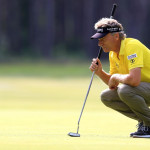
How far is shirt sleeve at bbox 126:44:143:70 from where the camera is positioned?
7.61m

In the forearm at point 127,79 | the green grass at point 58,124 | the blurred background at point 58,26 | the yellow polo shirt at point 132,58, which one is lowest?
the blurred background at point 58,26

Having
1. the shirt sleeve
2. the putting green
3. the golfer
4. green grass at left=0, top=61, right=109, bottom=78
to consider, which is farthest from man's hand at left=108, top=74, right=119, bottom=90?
green grass at left=0, top=61, right=109, bottom=78

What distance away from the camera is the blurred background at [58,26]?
47969 mm

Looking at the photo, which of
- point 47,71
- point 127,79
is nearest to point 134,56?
point 127,79

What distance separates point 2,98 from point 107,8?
38768 mm

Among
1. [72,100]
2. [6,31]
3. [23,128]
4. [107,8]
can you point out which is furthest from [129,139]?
[6,31]

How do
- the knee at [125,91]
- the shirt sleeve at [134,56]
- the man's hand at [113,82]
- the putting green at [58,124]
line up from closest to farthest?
the putting green at [58,124] < the shirt sleeve at [134,56] < the knee at [125,91] < the man's hand at [113,82]

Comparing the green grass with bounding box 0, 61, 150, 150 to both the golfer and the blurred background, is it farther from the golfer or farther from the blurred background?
the blurred background

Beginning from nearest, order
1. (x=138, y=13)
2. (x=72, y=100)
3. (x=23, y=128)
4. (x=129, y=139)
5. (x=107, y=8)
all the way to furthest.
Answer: (x=129, y=139) < (x=23, y=128) < (x=72, y=100) < (x=138, y=13) < (x=107, y=8)

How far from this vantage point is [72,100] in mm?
15242

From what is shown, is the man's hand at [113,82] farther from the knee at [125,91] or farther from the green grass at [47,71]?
the green grass at [47,71]

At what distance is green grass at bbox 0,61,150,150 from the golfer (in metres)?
0.39

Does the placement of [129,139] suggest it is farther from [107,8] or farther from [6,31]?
[6,31]

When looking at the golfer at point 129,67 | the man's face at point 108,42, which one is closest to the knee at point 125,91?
the golfer at point 129,67
